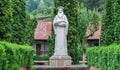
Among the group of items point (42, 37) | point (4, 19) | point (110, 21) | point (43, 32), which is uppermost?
point (4, 19)

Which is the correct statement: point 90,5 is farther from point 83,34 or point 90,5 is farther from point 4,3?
point 4,3

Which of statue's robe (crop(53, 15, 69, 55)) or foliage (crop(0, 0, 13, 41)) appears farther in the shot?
statue's robe (crop(53, 15, 69, 55))

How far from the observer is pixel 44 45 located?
4075cm

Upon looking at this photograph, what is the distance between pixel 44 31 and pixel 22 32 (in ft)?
70.8

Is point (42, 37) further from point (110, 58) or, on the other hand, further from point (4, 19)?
point (110, 58)

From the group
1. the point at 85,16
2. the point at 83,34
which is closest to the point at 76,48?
the point at 83,34

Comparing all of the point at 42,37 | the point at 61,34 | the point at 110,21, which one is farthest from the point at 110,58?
the point at 42,37

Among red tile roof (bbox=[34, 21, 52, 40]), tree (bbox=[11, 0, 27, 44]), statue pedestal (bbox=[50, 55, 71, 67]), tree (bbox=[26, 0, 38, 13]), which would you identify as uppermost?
tree (bbox=[26, 0, 38, 13])

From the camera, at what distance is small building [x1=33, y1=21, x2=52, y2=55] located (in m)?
39.6

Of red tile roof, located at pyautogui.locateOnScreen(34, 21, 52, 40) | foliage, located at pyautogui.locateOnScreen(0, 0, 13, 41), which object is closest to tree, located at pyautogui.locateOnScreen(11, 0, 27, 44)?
foliage, located at pyautogui.locateOnScreen(0, 0, 13, 41)

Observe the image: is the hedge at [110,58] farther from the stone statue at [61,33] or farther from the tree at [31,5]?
the tree at [31,5]

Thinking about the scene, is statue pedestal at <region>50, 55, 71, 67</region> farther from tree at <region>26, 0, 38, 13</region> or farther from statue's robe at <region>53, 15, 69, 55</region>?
tree at <region>26, 0, 38, 13</region>

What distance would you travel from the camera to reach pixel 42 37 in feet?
129

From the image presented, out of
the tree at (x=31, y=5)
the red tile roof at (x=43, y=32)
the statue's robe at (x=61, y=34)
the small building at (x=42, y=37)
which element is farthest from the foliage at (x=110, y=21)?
the tree at (x=31, y=5)
